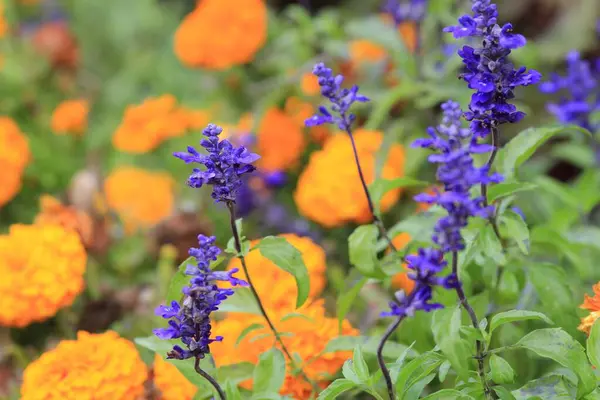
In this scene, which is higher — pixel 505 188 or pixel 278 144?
pixel 278 144

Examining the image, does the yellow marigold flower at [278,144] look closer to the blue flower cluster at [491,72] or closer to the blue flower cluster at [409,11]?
the blue flower cluster at [409,11]

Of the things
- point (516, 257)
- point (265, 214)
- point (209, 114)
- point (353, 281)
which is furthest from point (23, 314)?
point (209, 114)

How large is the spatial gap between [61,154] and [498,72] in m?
1.68

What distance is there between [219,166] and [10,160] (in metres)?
1.14

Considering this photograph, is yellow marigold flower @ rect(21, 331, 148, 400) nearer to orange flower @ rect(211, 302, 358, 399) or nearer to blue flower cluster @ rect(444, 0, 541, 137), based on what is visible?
orange flower @ rect(211, 302, 358, 399)

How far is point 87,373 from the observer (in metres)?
1.00

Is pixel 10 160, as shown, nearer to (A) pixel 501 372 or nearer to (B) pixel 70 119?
(B) pixel 70 119

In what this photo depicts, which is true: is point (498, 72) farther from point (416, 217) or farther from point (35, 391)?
point (35, 391)

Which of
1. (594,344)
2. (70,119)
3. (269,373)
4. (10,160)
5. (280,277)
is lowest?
(594,344)

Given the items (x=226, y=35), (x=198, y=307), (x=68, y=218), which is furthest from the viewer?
(x=226, y=35)

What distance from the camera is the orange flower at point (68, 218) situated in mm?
1529

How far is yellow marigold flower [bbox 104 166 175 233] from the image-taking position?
5.83ft

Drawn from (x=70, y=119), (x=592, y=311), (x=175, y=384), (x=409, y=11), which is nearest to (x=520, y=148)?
(x=592, y=311)

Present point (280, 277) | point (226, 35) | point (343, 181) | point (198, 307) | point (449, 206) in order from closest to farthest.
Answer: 1. point (449, 206)
2. point (198, 307)
3. point (280, 277)
4. point (343, 181)
5. point (226, 35)
